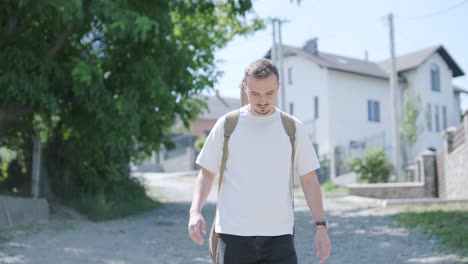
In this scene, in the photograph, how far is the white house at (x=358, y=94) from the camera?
3141cm

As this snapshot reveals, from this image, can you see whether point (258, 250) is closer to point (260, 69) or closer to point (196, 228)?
point (196, 228)

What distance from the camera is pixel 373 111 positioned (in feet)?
110

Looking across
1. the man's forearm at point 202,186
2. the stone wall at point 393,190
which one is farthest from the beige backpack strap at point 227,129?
the stone wall at point 393,190

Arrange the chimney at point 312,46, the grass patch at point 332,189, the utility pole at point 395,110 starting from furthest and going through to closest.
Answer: the chimney at point 312,46, the utility pole at point 395,110, the grass patch at point 332,189

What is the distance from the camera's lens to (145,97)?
1019cm

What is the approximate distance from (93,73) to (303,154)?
267 inches

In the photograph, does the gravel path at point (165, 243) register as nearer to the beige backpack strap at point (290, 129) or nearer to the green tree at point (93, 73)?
the green tree at point (93, 73)

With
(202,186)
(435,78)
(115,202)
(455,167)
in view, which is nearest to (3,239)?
(115,202)

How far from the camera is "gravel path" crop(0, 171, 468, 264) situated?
6926 millimetres

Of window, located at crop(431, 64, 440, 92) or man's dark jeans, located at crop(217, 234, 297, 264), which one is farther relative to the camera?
window, located at crop(431, 64, 440, 92)

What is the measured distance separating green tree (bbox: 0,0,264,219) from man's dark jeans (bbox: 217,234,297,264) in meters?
5.58

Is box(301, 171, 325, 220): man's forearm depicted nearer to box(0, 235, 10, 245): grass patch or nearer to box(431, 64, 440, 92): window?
box(0, 235, 10, 245): grass patch

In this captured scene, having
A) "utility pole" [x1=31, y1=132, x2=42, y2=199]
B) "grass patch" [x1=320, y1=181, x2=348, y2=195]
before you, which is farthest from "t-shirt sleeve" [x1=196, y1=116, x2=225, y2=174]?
"grass patch" [x1=320, y1=181, x2=348, y2=195]

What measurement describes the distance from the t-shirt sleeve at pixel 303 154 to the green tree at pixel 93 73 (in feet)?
17.9
